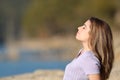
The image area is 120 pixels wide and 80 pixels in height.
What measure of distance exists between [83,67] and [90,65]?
0.07 m

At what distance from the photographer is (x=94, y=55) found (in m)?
5.64

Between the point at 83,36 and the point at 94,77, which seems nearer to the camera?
the point at 94,77

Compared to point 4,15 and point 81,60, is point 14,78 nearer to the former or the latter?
point 81,60

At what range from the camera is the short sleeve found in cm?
553

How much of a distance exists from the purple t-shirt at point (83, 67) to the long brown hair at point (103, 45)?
2.2 inches

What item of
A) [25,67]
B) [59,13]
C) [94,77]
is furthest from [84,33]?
[59,13]

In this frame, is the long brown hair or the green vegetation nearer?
the long brown hair

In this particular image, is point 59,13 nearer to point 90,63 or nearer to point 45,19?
point 45,19

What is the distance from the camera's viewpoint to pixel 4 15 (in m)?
58.4

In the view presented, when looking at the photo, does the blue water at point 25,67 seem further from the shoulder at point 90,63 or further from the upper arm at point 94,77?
the upper arm at point 94,77

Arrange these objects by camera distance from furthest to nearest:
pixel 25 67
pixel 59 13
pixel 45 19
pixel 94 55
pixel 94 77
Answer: pixel 45 19 → pixel 59 13 → pixel 25 67 → pixel 94 55 → pixel 94 77

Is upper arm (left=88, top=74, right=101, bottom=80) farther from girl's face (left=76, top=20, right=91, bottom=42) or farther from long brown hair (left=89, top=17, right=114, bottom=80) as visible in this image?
girl's face (left=76, top=20, right=91, bottom=42)

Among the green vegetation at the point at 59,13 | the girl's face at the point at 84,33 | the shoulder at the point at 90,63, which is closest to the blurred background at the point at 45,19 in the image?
the green vegetation at the point at 59,13

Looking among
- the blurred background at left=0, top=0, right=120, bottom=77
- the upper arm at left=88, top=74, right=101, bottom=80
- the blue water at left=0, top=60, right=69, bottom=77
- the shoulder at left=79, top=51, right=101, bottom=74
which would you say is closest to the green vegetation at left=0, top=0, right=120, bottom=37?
the blurred background at left=0, top=0, right=120, bottom=77
